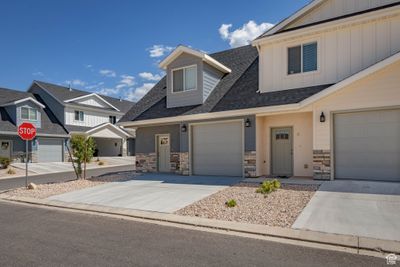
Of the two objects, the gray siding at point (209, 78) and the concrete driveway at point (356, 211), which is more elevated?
the gray siding at point (209, 78)

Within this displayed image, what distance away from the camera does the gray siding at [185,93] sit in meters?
14.7

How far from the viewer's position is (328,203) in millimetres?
7703

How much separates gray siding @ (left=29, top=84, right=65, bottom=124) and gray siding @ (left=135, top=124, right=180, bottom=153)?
16.1m

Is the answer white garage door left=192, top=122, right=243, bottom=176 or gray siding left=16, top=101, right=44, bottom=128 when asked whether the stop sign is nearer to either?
white garage door left=192, top=122, right=243, bottom=176

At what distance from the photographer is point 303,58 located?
12.4 metres

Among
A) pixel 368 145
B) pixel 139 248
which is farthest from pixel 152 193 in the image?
pixel 368 145

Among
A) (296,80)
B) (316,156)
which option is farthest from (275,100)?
(316,156)

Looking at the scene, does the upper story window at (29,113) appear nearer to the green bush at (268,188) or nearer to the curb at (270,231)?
the curb at (270,231)

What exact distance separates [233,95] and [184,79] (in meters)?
2.97

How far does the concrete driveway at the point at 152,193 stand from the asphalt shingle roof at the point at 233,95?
3.33 meters

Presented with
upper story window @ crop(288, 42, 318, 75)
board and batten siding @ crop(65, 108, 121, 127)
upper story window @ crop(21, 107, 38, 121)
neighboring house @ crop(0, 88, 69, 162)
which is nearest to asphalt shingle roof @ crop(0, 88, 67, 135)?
neighboring house @ crop(0, 88, 69, 162)

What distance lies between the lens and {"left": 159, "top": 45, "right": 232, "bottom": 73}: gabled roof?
14.6 meters

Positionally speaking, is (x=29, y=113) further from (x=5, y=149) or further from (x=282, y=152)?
(x=282, y=152)

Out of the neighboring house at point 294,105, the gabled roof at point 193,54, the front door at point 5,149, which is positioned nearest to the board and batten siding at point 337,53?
the neighboring house at point 294,105
